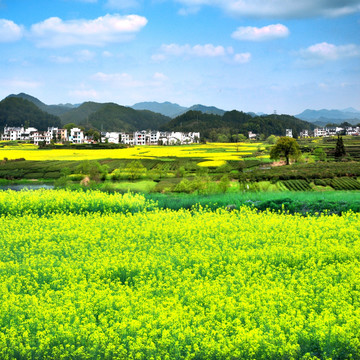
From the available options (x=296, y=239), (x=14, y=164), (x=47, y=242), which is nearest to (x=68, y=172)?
(x=14, y=164)

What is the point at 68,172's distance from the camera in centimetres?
3575

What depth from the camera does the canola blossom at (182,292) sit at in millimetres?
6934

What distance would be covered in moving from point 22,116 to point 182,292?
373ft

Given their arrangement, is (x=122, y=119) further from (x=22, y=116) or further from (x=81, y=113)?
(x=22, y=116)

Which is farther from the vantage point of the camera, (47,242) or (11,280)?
(47,242)

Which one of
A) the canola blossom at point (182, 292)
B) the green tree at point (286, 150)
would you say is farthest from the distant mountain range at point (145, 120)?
the canola blossom at point (182, 292)

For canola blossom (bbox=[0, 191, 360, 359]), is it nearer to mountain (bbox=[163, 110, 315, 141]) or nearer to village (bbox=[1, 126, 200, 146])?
village (bbox=[1, 126, 200, 146])

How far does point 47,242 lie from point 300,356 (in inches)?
352

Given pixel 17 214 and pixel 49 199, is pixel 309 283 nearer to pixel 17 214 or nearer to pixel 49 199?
pixel 17 214

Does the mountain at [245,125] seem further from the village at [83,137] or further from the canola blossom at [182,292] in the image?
the canola blossom at [182,292]

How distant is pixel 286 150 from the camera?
147 ft

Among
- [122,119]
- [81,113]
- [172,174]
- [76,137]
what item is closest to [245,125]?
[76,137]

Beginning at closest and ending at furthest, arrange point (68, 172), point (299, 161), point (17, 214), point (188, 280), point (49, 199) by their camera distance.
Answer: point (188, 280) → point (17, 214) → point (49, 199) → point (68, 172) → point (299, 161)

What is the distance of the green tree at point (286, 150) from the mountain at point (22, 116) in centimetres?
7440
